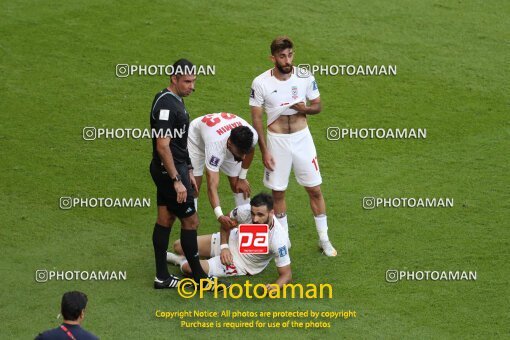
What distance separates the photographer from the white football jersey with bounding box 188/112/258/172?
8.84 m

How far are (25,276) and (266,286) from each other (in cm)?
214

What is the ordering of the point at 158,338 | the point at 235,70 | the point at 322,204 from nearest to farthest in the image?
the point at 158,338, the point at 322,204, the point at 235,70

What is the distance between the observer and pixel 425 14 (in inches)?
533

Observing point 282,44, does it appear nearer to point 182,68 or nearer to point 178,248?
point 182,68

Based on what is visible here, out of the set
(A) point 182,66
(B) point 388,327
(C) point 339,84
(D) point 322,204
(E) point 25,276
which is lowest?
(B) point 388,327

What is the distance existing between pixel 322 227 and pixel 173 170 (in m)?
1.72

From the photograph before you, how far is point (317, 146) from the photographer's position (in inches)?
438

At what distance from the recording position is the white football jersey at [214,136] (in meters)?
8.84

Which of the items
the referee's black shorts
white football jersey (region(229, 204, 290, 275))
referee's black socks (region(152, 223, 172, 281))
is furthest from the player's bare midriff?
referee's black socks (region(152, 223, 172, 281))

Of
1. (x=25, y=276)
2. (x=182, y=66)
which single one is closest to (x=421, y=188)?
(x=182, y=66)

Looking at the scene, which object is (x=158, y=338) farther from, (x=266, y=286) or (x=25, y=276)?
(x=25, y=276)

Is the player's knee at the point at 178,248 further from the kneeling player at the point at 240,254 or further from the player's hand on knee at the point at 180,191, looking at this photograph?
the player's hand on knee at the point at 180,191

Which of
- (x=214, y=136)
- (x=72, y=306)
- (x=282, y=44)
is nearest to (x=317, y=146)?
(x=214, y=136)

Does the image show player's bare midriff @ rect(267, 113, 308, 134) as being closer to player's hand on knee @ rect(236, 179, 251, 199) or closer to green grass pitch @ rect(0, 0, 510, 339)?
player's hand on knee @ rect(236, 179, 251, 199)
